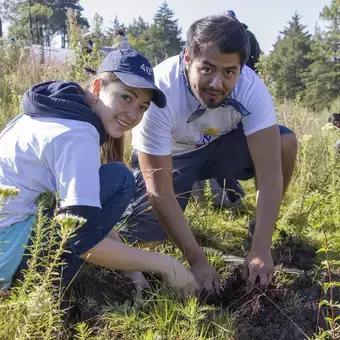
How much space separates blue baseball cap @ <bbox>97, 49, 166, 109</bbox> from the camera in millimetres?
1900

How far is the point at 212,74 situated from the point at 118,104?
55 centimetres

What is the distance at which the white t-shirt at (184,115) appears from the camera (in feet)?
7.80

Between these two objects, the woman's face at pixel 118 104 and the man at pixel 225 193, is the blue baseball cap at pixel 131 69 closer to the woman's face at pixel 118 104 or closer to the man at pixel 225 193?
the woman's face at pixel 118 104

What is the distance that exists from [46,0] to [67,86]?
51.8 meters

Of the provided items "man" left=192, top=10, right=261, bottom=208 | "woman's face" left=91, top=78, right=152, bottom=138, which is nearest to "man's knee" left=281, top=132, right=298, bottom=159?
"man" left=192, top=10, right=261, bottom=208

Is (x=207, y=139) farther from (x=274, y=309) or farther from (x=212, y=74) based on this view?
(x=274, y=309)

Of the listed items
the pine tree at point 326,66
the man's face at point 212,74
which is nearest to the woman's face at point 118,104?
the man's face at point 212,74

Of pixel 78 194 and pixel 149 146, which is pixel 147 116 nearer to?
pixel 149 146

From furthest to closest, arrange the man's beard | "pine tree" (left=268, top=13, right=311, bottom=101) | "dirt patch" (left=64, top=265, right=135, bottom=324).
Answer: "pine tree" (left=268, top=13, right=311, bottom=101) → the man's beard → "dirt patch" (left=64, top=265, right=135, bottom=324)

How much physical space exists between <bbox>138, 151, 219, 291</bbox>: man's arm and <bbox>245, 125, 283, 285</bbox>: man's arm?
0.22 metres

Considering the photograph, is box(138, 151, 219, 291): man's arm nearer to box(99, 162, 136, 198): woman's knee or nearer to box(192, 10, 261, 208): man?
box(99, 162, 136, 198): woman's knee

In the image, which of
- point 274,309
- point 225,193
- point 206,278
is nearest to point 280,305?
point 274,309

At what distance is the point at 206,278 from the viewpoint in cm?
211

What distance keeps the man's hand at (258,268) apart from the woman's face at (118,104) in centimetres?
88
